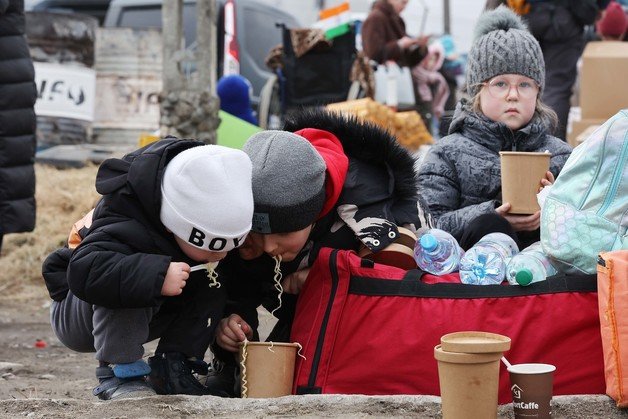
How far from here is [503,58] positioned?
14.3 ft

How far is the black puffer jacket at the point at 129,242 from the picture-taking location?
3156mm

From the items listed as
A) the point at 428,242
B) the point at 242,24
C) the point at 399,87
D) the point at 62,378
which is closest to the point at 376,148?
the point at 428,242

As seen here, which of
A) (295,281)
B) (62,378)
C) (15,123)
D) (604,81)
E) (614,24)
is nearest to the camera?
(295,281)

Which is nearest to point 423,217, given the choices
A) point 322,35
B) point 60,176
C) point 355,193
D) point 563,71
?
point 355,193

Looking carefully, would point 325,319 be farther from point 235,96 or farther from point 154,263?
point 235,96

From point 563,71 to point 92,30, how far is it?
4.94m

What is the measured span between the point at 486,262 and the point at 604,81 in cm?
346

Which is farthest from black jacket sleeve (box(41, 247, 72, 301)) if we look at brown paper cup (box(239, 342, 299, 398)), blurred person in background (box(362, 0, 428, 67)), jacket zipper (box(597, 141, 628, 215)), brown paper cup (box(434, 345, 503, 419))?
blurred person in background (box(362, 0, 428, 67))

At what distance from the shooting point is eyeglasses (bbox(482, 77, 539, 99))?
433cm

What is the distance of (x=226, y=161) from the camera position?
3205 mm

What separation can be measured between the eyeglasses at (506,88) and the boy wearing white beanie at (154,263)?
56.0 inches

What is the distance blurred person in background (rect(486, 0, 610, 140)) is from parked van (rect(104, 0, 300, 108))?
5.46 metres

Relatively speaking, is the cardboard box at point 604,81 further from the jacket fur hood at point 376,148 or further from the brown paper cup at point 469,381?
the brown paper cup at point 469,381

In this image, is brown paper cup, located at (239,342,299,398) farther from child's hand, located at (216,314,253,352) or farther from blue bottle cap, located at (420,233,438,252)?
blue bottle cap, located at (420,233,438,252)
